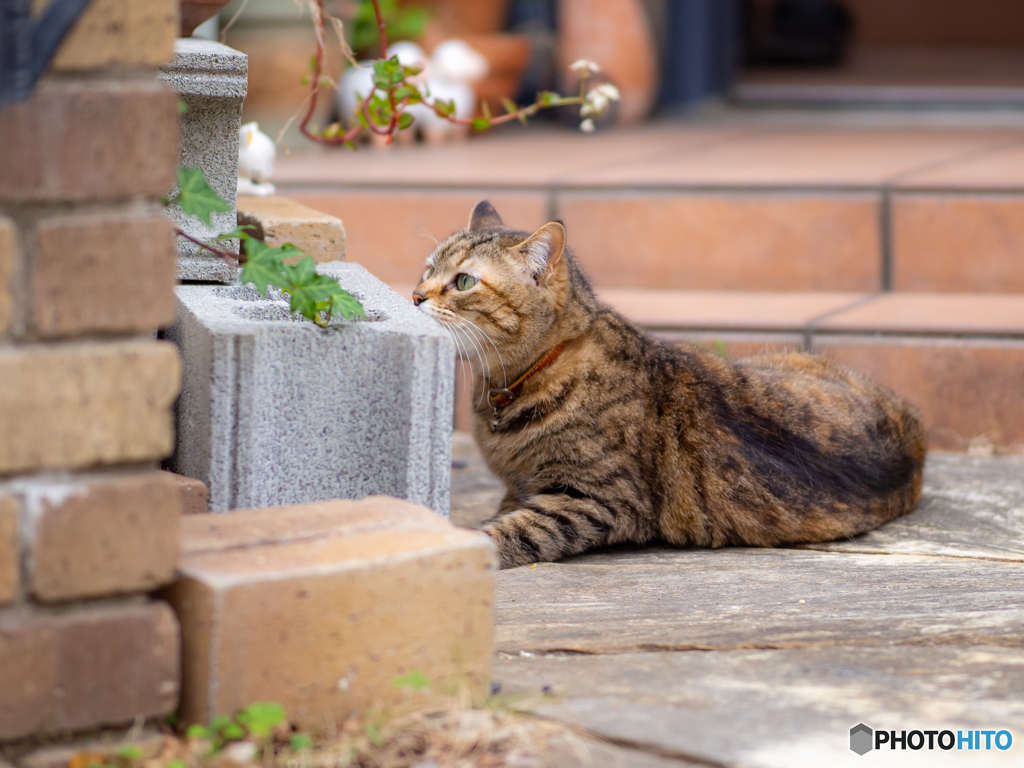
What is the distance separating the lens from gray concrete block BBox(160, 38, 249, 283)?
2.71 m

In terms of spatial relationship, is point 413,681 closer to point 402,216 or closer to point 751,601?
point 751,601

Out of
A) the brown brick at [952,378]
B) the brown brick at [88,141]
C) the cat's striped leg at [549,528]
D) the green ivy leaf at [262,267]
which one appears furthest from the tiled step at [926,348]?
the brown brick at [88,141]

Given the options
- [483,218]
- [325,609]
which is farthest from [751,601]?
[483,218]

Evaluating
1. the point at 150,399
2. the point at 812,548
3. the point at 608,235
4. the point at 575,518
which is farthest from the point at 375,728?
the point at 608,235

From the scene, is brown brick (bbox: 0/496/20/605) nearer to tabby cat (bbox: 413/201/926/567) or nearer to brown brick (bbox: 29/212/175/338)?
brown brick (bbox: 29/212/175/338)

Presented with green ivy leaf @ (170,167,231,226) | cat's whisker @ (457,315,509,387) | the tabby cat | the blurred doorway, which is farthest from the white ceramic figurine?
the blurred doorway

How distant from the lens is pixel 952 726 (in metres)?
1.74

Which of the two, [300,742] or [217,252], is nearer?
[300,742]

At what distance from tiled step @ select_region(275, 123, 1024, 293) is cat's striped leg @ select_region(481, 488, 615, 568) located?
5.63 ft

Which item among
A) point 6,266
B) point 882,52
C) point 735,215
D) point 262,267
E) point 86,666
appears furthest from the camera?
point 882,52

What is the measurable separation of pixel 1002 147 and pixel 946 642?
3.86 meters

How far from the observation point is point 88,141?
150 cm

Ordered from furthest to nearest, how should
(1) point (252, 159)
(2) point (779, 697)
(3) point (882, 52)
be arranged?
(3) point (882, 52), (1) point (252, 159), (2) point (779, 697)

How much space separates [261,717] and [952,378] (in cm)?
291
